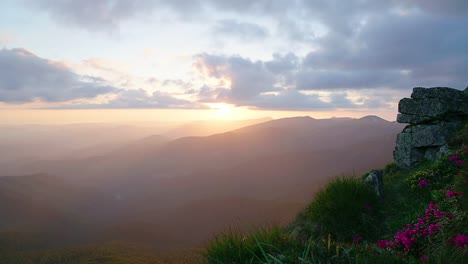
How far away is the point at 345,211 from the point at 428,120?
11396 mm

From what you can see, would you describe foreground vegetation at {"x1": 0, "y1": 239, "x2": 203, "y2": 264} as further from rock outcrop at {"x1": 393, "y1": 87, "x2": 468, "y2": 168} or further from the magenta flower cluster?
the magenta flower cluster

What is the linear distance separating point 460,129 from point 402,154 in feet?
9.92

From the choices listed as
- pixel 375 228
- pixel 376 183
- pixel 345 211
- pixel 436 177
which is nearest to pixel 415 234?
pixel 375 228

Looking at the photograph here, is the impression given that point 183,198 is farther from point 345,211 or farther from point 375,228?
point 375,228

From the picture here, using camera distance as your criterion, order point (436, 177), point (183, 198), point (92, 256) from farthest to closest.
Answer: point (183, 198), point (92, 256), point (436, 177)

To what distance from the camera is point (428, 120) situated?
16969 millimetres

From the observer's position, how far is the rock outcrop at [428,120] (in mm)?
15812

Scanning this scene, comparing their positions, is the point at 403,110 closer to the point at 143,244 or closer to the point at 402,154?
the point at 402,154

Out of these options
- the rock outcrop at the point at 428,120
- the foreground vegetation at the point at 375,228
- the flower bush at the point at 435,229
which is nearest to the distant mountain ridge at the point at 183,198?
the rock outcrop at the point at 428,120

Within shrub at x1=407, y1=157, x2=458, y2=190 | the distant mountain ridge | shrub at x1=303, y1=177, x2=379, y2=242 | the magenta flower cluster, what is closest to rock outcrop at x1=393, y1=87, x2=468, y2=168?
shrub at x1=407, y1=157, x2=458, y2=190

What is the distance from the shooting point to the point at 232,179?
17738 cm

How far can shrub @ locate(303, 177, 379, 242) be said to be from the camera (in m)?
8.84

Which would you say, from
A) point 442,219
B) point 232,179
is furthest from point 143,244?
point 442,219

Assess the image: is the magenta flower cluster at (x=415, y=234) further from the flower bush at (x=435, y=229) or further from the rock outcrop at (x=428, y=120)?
the rock outcrop at (x=428, y=120)
